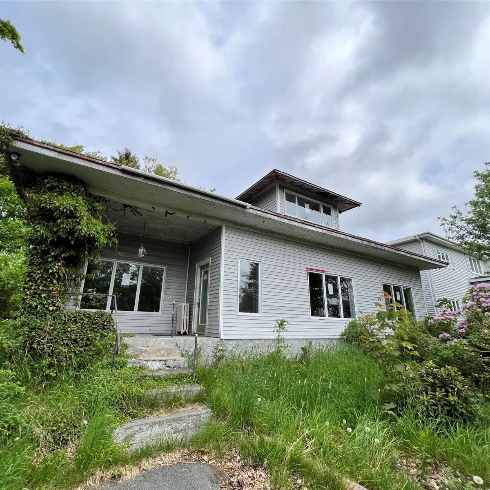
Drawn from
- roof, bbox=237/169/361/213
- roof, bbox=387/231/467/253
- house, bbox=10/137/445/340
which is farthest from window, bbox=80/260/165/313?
roof, bbox=387/231/467/253

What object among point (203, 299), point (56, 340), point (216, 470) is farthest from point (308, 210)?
point (216, 470)

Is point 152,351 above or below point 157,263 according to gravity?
below

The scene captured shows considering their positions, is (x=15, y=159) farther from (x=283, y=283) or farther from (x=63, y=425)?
(x=283, y=283)

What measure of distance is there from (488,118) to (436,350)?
1123 cm

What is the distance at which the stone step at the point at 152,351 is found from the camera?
5049 mm

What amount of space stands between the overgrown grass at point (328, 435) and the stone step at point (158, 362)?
104 cm

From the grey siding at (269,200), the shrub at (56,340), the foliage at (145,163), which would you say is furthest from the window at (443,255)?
the shrub at (56,340)

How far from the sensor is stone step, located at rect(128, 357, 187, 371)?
15.1 feet

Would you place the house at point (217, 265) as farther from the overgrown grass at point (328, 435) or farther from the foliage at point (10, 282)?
the overgrown grass at point (328, 435)

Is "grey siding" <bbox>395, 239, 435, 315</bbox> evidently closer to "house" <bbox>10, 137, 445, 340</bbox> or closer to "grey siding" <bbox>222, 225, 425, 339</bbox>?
"house" <bbox>10, 137, 445, 340</bbox>

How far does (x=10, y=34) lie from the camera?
4520 mm

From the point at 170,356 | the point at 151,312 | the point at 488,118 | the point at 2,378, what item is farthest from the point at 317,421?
the point at 488,118

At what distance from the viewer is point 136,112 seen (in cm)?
1100

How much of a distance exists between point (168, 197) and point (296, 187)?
7.57 metres
